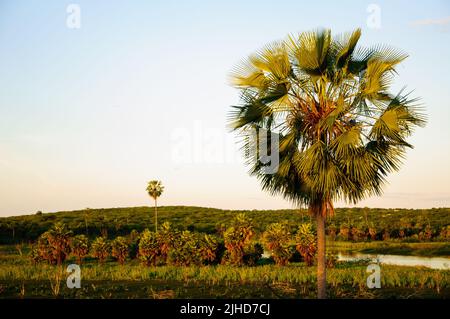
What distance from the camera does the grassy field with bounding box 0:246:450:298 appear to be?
52.9 ft

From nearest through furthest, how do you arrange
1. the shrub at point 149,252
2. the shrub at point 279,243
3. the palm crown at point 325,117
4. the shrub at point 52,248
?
the palm crown at point 325,117, the shrub at point 279,243, the shrub at point 149,252, the shrub at point 52,248

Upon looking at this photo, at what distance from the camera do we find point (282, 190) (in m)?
14.1

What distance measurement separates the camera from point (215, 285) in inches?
738

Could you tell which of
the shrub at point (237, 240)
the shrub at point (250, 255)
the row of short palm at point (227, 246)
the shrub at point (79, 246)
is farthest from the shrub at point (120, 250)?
the shrub at point (250, 255)

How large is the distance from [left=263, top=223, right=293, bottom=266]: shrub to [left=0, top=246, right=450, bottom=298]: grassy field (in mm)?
7708

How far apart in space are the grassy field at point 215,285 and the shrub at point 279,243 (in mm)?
7708

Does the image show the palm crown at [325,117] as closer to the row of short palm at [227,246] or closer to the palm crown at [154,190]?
the row of short palm at [227,246]

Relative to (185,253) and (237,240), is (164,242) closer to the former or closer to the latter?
(185,253)

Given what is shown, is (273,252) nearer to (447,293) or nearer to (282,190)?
(447,293)

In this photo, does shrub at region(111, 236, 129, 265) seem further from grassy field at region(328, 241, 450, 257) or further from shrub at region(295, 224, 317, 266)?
grassy field at region(328, 241, 450, 257)

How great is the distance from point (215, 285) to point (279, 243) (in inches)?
484

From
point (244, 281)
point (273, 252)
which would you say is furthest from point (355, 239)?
point (244, 281)

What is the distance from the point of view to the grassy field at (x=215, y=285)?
635 inches
